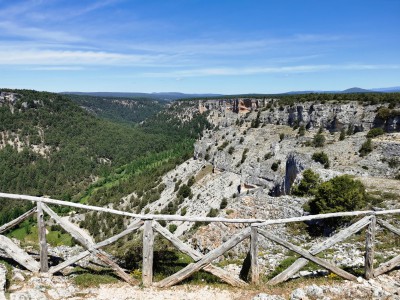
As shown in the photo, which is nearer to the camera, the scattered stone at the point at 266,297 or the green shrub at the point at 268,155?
the scattered stone at the point at 266,297

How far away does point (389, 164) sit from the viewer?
36844 mm

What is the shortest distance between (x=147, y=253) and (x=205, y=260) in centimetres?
157

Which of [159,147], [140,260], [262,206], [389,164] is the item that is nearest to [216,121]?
[159,147]

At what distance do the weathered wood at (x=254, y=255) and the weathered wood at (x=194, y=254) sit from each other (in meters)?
0.30

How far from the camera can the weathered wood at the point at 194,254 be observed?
847cm

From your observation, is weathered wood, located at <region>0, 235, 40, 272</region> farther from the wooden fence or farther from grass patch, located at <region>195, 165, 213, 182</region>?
grass patch, located at <region>195, 165, 213, 182</region>

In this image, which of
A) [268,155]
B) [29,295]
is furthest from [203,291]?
[268,155]

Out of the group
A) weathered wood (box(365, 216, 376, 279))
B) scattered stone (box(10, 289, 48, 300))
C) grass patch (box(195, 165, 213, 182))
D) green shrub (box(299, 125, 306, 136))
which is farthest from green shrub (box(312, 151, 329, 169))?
scattered stone (box(10, 289, 48, 300))

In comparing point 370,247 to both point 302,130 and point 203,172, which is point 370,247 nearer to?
point 203,172

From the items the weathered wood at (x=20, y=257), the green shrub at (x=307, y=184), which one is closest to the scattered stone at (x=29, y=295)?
the weathered wood at (x=20, y=257)

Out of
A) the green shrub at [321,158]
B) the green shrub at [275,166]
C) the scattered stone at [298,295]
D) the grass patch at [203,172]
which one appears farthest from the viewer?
the grass patch at [203,172]

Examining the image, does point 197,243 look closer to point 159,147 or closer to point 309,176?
point 309,176

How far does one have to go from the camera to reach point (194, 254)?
849 cm

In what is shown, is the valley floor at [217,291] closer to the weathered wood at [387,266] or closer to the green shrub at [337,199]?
the weathered wood at [387,266]
